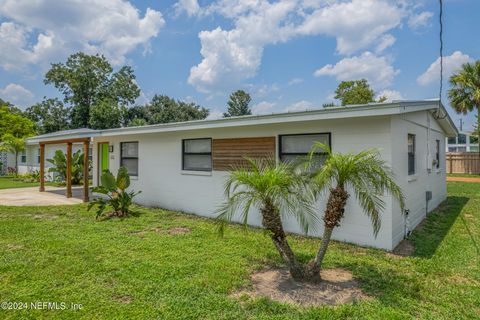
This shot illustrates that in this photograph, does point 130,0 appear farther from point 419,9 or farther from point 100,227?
point 419,9

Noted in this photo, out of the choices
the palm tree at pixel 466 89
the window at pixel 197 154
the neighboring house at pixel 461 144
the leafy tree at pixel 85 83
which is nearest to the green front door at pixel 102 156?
the window at pixel 197 154

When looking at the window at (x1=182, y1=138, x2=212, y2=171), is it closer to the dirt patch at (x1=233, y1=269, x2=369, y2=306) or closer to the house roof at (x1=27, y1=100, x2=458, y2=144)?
the house roof at (x1=27, y1=100, x2=458, y2=144)

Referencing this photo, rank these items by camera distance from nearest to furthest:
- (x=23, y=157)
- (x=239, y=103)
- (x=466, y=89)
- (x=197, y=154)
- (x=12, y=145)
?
(x=197, y=154) → (x=466, y=89) → (x=12, y=145) → (x=23, y=157) → (x=239, y=103)

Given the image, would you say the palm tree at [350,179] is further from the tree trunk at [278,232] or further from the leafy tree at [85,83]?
the leafy tree at [85,83]

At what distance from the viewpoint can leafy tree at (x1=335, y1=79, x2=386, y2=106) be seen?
26.5m

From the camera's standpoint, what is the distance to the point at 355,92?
27000 mm

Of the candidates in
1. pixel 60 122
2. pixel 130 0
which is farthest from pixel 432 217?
pixel 60 122

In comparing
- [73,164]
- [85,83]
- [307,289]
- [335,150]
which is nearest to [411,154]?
[335,150]

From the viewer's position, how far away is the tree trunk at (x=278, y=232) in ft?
12.4

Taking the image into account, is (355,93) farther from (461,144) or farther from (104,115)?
(104,115)

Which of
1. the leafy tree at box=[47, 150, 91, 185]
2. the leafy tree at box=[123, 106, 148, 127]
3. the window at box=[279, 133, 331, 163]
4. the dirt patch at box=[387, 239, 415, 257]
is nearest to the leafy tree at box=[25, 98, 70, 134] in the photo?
the leafy tree at box=[123, 106, 148, 127]

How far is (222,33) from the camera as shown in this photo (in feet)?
47.9

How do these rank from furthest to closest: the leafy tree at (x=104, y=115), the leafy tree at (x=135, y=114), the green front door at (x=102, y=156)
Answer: the leafy tree at (x=135, y=114), the leafy tree at (x=104, y=115), the green front door at (x=102, y=156)

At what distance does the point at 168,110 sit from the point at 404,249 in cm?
3184
